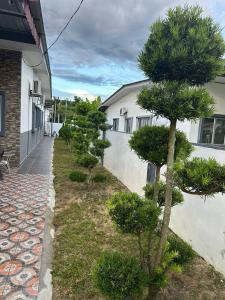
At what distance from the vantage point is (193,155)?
4.19m

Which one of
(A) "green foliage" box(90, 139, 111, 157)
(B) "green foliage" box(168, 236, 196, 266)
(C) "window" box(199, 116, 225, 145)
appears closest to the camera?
(B) "green foliage" box(168, 236, 196, 266)

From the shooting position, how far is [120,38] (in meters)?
6.86

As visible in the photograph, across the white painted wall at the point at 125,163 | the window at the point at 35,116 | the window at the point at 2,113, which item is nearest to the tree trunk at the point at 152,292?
the white painted wall at the point at 125,163

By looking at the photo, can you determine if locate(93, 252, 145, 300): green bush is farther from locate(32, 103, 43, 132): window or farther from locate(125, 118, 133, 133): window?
locate(32, 103, 43, 132): window

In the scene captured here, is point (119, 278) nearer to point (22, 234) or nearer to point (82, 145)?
point (22, 234)

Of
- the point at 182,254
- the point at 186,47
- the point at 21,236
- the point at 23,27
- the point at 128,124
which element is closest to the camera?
the point at 186,47

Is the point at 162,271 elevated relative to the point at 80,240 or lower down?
elevated

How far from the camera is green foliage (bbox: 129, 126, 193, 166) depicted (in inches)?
111

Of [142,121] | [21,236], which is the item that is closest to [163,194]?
[21,236]

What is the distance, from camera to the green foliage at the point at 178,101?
2.25m

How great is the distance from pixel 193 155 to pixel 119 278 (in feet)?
8.20

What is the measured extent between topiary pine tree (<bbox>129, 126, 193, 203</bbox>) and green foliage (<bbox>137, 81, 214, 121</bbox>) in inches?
16.3

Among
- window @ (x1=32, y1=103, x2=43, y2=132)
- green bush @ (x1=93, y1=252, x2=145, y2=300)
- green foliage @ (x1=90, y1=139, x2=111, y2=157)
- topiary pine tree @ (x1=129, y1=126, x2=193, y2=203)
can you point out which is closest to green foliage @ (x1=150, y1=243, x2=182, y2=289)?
green bush @ (x1=93, y1=252, x2=145, y2=300)

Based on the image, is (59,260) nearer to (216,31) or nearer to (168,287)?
(168,287)
